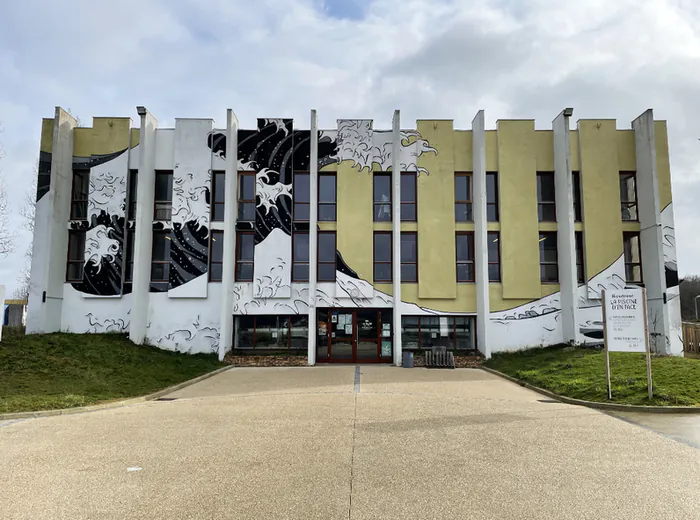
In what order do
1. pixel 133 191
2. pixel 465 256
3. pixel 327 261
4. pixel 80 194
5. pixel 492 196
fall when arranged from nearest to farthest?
pixel 327 261 → pixel 465 256 → pixel 492 196 → pixel 133 191 → pixel 80 194

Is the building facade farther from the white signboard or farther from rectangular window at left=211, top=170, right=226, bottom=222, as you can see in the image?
the white signboard

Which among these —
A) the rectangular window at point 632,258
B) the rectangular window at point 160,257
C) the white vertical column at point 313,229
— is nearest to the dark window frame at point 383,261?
the white vertical column at point 313,229

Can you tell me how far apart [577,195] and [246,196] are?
14.4m

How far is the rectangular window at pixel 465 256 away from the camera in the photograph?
21328mm

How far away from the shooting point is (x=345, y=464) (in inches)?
255

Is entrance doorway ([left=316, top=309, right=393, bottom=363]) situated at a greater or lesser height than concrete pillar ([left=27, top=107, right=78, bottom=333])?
lesser

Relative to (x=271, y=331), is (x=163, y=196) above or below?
above

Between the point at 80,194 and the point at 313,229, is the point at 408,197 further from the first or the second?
the point at 80,194

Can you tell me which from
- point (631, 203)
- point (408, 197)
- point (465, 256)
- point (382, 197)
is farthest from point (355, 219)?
point (631, 203)

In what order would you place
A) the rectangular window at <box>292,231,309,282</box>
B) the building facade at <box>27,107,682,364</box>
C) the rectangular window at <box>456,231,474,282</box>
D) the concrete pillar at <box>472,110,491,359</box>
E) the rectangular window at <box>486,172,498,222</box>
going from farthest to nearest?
the rectangular window at <box>486,172,498,222</box>, the rectangular window at <box>456,231,474,282</box>, the rectangular window at <box>292,231,309,282</box>, the building facade at <box>27,107,682,364</box>, the concrete pillar at <box>472,110,491,359</box>

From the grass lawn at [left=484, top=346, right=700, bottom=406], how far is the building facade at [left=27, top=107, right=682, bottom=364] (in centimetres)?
222

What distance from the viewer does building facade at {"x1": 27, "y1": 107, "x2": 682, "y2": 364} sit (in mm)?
20594

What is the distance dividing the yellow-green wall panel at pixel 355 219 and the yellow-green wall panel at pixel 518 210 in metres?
5.61

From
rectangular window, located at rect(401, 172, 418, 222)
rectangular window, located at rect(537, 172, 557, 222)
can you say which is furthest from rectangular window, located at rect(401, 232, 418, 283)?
rectangular window, located at rect(537, 172, 557, 222)
